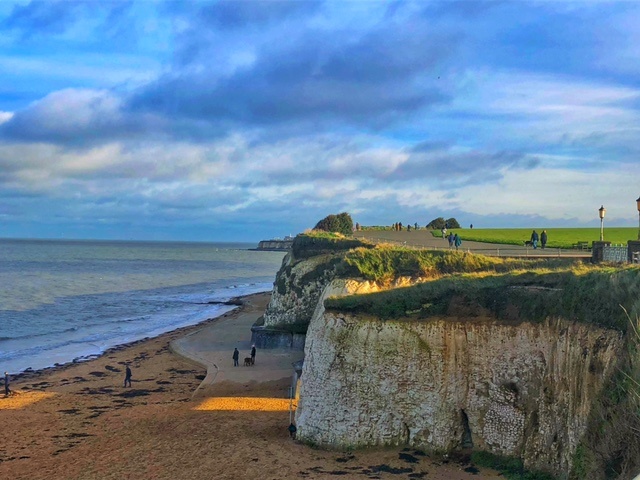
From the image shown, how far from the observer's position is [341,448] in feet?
62.2

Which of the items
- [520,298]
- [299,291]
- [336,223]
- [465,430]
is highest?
[336,223]

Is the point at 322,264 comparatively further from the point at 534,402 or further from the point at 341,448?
the point at 534,402

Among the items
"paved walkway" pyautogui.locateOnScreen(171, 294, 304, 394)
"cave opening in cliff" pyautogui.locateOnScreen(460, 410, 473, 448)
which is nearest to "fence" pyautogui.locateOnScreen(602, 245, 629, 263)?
"cave opening in cliff" pyautogui.locateOnScreen(460, 410, 473, 448)

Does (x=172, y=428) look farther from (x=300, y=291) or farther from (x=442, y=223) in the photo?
(x=442, y=223)

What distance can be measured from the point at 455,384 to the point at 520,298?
3.53 meters

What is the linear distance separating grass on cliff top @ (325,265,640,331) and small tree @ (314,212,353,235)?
44.2 metres

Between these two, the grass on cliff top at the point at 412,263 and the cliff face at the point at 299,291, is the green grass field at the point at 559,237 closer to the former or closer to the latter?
the grass on cliff top at the point at 412,263

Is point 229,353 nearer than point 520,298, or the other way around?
point 520,298

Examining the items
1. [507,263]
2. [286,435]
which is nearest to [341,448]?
[286,435]

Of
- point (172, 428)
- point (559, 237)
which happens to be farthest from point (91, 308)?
point (559, 237)

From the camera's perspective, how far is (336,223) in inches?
2616

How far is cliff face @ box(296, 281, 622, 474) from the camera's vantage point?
49.2ft

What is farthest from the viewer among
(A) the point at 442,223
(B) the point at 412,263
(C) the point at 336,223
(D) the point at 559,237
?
(A) the point at 442,223

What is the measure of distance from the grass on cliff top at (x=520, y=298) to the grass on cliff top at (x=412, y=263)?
943 centimetres
